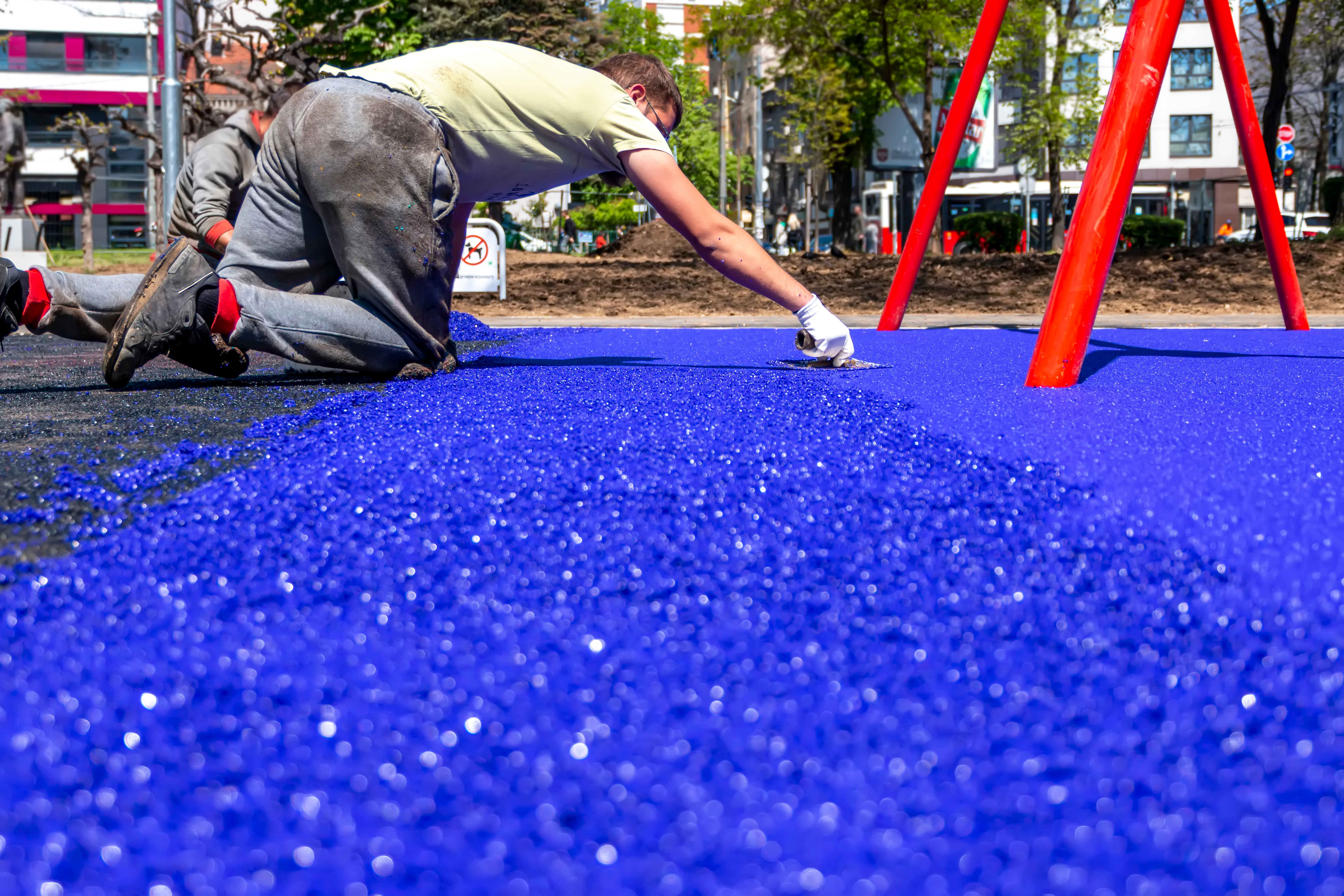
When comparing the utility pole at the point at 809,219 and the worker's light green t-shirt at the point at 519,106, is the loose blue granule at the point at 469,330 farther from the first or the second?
the utility pole at the point at 809,219

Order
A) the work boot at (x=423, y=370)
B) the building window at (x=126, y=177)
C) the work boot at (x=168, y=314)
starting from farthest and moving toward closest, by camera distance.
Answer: the building window at (x=126, y=177), the work boot at (x=423, y=370), the work boot at (x=168, y=314)

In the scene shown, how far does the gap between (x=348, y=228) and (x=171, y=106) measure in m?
12.6

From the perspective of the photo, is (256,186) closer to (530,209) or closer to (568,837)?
(568,837)

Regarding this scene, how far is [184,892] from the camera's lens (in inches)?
31.9

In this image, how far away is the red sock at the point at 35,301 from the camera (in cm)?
362

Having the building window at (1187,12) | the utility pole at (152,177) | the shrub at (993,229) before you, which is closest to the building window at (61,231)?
the utility pole at (152,177)

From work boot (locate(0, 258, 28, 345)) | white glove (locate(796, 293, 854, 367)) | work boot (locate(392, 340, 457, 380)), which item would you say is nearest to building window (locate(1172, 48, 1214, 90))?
white glove (locate(796, 293, 854, 367))

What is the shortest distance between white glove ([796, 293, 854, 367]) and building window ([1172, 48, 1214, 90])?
55412 mm

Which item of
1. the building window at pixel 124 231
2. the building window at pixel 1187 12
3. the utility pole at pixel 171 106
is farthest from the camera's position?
the building window at pixel 124 231

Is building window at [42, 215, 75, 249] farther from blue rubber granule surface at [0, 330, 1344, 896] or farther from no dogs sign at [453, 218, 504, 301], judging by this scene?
blue rubber granule surface at [0, 330, 1344, 896]

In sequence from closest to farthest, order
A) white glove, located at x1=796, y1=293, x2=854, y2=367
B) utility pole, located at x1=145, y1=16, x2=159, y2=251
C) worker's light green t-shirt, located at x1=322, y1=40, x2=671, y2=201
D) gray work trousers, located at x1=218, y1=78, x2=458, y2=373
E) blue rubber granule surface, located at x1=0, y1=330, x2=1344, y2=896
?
blue rubber granule surface, located at x1=0, y1=330, x2=1344, y2=896
gray work trousers, located at x1=218, y1=78, x2=458, y2=373
worker's light green t-shirt, located at x1=322, y1=40, x2=671, y2=201
white glove, located at x1=796, y1=293, x2=854, y2=367
utility pole, located at x1=145, y1=16, x2=159, y2=251

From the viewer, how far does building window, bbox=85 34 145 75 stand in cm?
5138

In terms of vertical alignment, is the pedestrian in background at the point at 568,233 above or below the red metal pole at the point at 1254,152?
above

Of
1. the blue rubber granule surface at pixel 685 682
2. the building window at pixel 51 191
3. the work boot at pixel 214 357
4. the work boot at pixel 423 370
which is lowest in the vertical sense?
the blue rubber granule surface at pixel 685 682
